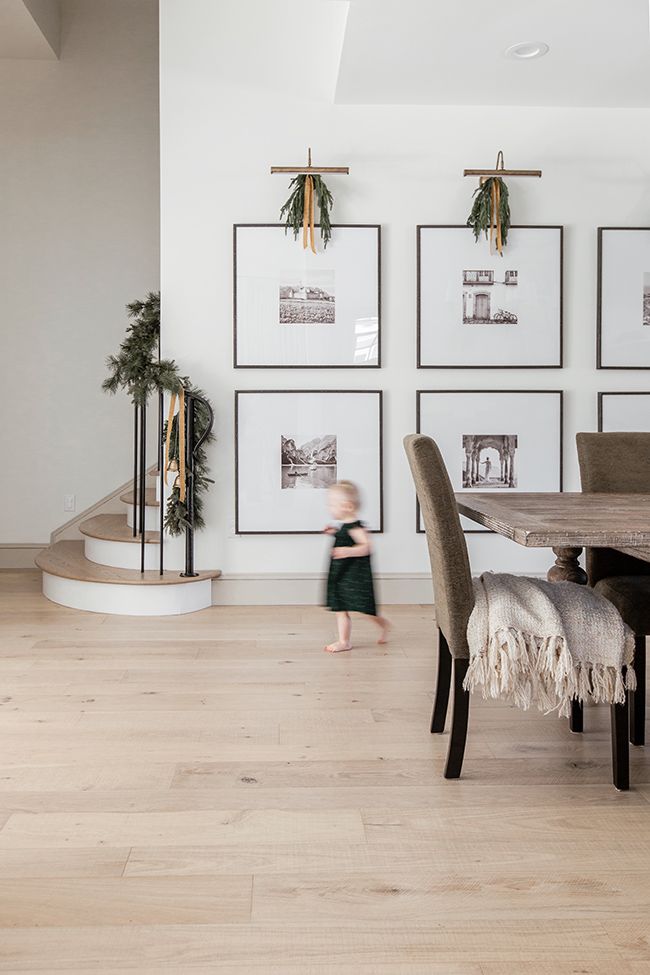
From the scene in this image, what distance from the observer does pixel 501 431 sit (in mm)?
4777

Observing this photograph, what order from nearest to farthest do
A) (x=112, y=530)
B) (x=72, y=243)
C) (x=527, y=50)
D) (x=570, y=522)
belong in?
(x=570, y=522)
(x=527, y=50)
(x=112, y=530)
(x=72, y=243)

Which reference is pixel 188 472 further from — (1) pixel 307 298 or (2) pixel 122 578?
(1) pixel 307 298

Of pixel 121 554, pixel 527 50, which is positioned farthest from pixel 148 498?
pixel 527 50

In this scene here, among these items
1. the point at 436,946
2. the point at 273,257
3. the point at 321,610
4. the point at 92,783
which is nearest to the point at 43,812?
the point at 92,783

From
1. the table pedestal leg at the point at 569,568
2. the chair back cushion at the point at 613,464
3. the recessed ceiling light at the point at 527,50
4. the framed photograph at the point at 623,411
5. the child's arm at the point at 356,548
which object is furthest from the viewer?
the framed photograph at the point at 623,411

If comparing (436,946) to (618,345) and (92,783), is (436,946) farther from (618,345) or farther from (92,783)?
(618,345)

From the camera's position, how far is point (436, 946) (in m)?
1.65

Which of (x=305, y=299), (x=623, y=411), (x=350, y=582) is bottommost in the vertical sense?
(x=350, y=582)

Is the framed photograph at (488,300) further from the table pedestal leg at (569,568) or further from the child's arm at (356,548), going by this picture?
the table pedestal leg at (569,568)

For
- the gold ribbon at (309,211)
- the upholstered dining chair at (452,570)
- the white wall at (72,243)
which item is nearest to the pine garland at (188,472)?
the gold ribbon at (309,211)

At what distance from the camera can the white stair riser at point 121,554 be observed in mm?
4738

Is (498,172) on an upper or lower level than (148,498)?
upper

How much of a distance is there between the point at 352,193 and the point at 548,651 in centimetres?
317

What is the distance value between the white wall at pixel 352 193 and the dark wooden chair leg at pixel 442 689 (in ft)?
6.63
